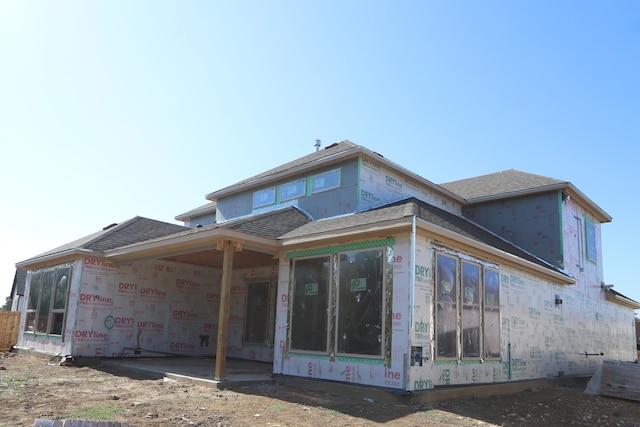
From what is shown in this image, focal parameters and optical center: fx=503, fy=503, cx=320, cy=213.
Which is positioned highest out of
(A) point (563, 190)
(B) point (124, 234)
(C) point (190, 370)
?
(A) point (563, 190)

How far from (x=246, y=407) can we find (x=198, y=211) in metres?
14.8

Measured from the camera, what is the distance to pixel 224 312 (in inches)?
395

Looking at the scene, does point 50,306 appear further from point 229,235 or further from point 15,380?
point 229,235

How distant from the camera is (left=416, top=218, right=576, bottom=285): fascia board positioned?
9.20 m

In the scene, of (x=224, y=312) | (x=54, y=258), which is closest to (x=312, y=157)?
(x=224, y=312)

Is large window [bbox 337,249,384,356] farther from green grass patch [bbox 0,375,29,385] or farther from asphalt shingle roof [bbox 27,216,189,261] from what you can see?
asphalt shingle roof [bbox 27,216,189,261]

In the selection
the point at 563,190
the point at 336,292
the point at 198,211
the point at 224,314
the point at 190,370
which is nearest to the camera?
the point at 224,314

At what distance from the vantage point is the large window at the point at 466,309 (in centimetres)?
975

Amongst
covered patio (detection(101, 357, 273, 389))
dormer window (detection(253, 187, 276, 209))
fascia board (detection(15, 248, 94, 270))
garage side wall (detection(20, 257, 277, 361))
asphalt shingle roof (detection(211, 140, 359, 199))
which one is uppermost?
asphalt shingle roof (detection(211, 140, 359, 199))

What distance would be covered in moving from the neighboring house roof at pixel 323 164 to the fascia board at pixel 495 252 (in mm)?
3907

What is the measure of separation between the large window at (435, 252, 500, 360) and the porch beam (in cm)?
410

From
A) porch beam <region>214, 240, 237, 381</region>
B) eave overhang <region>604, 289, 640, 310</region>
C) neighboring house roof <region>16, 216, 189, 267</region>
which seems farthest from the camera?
eave overhang <region>604, 289, 640, 310</region>

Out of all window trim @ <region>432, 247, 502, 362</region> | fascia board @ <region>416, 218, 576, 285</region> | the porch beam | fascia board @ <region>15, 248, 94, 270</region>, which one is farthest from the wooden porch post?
fascia board @ <region>15, 248, 94, 270</region>

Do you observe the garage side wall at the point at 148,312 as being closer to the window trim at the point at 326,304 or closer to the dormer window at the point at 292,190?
the dormer window at the point at 292,190
